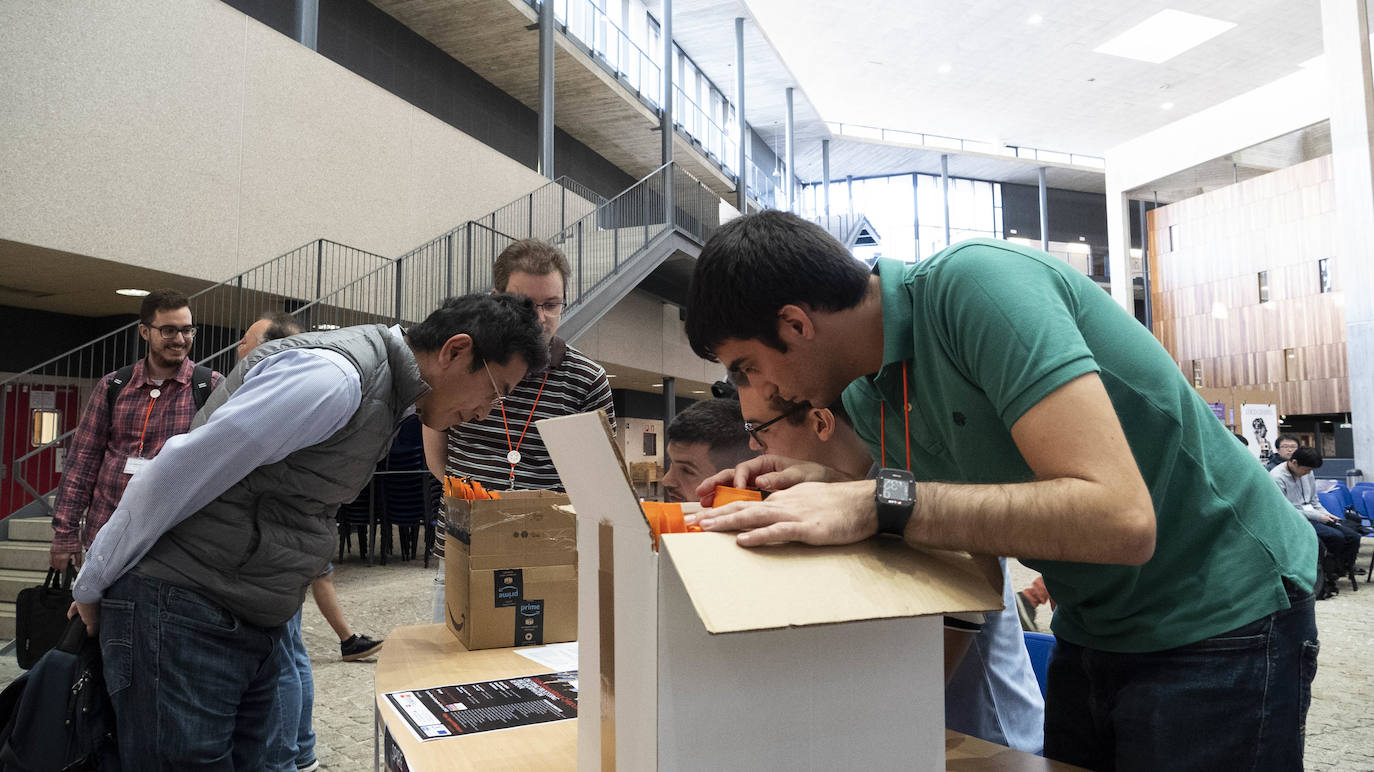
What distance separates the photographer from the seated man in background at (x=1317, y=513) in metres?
7.49

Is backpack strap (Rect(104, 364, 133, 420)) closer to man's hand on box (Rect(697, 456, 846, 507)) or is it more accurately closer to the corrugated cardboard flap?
man's hand on box (Rect(697, 456, 846, 507))

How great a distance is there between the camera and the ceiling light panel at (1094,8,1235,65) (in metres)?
16.8

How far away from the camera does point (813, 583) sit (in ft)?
2.29

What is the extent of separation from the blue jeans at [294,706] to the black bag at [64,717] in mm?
744

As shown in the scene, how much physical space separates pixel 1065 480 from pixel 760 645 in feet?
1.08

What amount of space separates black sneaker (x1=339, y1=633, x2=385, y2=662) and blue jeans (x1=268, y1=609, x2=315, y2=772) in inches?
56.4

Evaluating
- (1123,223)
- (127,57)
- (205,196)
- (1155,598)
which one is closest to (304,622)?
(205,196)

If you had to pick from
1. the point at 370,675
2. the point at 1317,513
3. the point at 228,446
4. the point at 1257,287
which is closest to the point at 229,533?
the point at 228,446

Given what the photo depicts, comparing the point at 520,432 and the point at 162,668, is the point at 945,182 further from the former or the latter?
the point at 162,668

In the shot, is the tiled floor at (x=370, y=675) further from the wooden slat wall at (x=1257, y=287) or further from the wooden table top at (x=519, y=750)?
the wooden slat wall at (x=1257, y=287)

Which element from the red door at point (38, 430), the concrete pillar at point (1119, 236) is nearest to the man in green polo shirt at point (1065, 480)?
the red door at point (38, 430)

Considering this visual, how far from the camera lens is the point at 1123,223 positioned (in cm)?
1916

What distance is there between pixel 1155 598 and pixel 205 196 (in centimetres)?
749

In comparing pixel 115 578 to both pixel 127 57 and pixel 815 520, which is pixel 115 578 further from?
pixel 127 57
